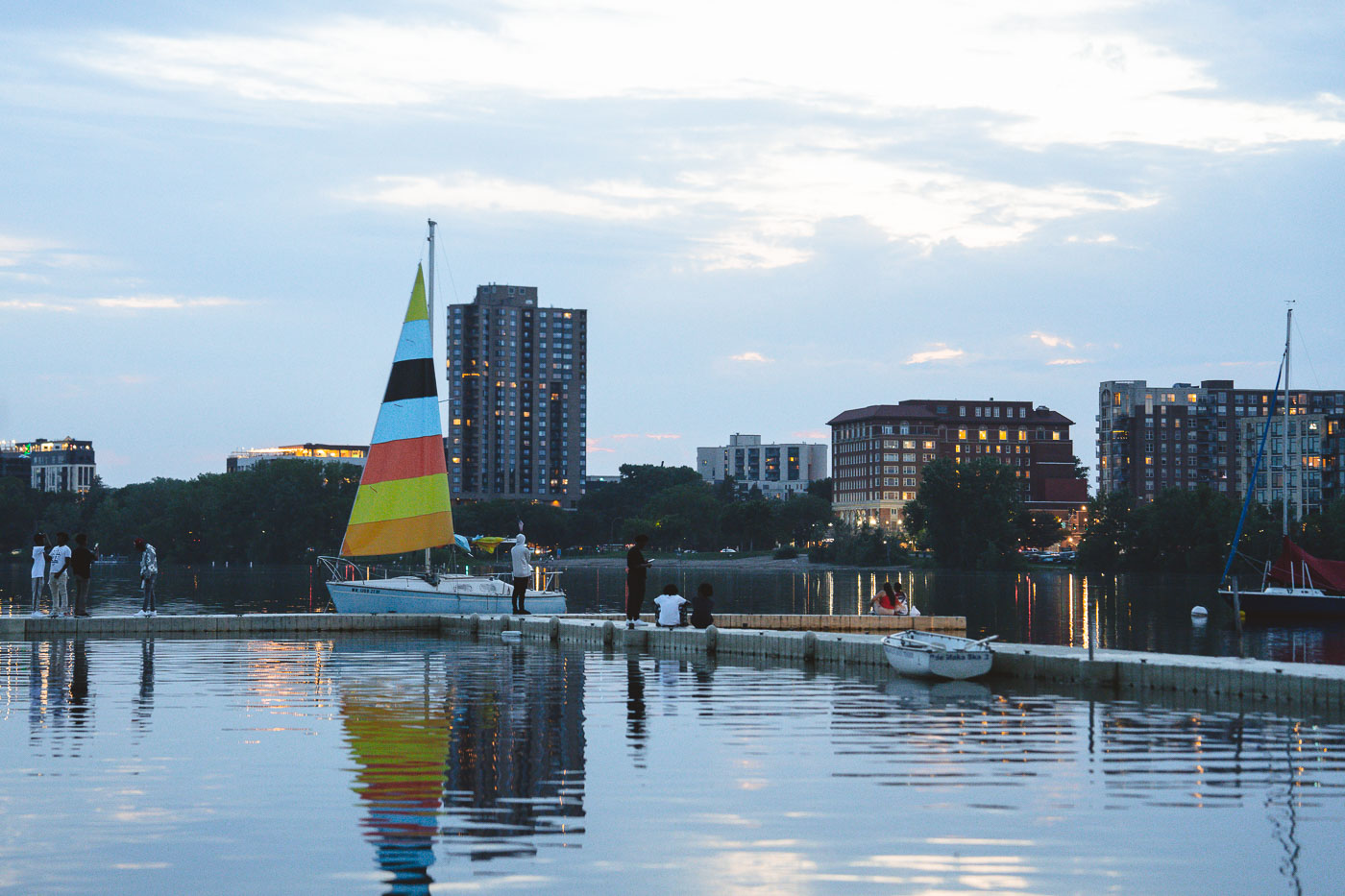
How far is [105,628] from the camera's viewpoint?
1543 inches

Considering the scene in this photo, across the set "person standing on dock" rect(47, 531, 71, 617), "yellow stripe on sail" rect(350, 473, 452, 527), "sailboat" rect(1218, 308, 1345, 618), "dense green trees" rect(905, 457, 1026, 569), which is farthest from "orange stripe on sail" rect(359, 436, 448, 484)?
"dense green trees" rect(905, 457, 1026, 569)

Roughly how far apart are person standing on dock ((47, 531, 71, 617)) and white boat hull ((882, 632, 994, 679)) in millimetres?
22997

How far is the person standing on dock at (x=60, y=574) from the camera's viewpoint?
127ft

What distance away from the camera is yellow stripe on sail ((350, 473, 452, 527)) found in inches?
1877

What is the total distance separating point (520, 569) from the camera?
39.2 metres

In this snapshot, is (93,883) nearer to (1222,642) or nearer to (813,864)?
(813,864)

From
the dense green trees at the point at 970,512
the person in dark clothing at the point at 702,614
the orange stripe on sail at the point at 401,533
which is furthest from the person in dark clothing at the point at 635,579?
the dense green trees at the point at 970,512

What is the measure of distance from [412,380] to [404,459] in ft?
8.50

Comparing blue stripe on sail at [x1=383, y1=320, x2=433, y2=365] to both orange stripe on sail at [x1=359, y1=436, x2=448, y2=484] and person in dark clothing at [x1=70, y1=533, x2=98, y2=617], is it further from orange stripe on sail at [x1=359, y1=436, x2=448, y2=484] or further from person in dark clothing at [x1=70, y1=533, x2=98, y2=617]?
person in dark clothing at [x1=70, y1=533, x2=98, y2=617]

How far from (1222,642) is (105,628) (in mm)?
39024

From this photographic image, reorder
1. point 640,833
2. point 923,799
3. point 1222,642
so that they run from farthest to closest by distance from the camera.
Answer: point 1222,642 < point 923,799 < point 640,833

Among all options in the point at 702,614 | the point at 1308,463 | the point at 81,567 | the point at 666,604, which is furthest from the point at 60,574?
the point at 1308,463

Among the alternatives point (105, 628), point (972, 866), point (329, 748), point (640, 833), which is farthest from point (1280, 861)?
point (105, 628)

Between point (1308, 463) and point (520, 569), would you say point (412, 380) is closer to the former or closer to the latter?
point (520, 569)
